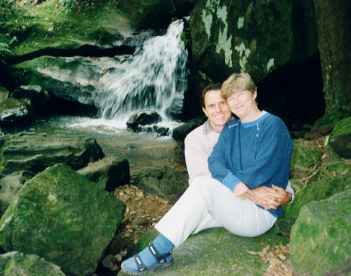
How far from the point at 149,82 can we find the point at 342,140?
8205 mm

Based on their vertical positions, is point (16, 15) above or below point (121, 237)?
above

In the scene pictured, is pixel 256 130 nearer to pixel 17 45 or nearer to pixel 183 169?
pixel 183 169

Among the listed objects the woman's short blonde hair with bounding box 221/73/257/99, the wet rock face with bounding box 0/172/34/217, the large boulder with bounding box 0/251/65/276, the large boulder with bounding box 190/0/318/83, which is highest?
the large boulder with bounding box 190/0/318/83

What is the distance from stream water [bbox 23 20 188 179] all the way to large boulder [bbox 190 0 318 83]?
7.61 feet

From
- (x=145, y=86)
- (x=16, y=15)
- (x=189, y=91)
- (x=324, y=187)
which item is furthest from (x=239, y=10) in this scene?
(x=16, y=15)

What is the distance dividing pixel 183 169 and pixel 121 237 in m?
3.11

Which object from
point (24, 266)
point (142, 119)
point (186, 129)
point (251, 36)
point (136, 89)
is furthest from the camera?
point (136, 89)

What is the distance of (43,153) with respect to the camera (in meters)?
5.70

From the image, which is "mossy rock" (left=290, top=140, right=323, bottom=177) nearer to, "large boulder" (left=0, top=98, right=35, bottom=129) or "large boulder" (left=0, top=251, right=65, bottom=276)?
"large boulder" (left=0, top=251, right=65, bottom=276)

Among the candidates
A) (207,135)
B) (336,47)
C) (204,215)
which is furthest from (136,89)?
(204,215)

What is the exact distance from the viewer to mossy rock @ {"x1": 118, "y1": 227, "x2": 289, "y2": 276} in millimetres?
2490

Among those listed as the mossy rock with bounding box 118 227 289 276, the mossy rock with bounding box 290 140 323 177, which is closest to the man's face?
the mossy rock with bounding box 118 227 289 276

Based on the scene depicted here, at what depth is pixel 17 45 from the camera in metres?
12.6

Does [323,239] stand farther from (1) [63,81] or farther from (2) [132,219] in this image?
(1) [63,81]
